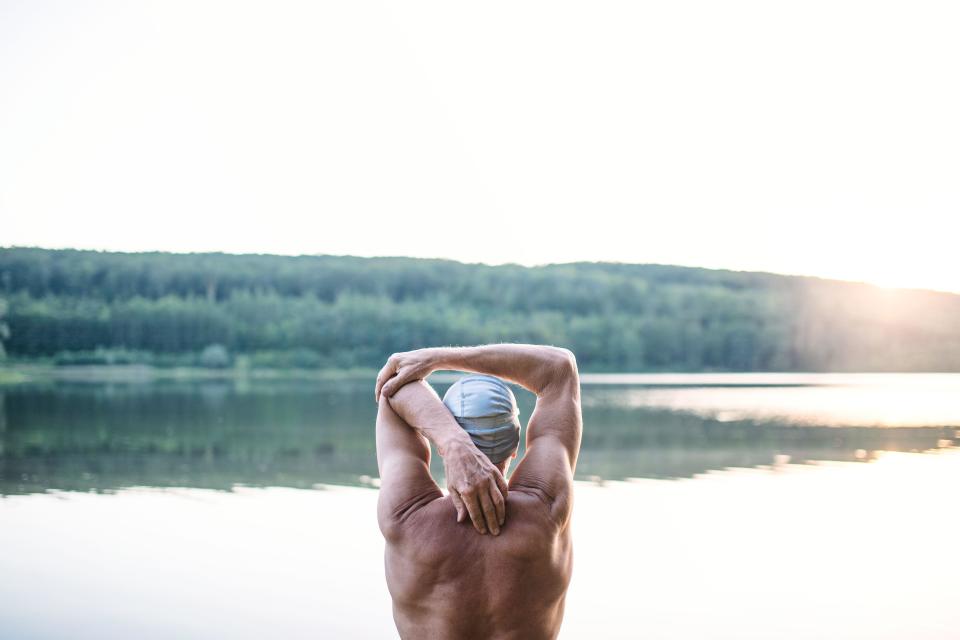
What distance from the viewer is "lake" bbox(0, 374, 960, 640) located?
584 cm

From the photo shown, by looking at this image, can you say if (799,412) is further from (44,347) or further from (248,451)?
(44,347)

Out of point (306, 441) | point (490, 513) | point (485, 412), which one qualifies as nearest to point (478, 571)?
point (490, 513)

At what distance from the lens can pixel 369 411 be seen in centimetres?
2755

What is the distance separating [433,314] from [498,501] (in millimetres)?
92063

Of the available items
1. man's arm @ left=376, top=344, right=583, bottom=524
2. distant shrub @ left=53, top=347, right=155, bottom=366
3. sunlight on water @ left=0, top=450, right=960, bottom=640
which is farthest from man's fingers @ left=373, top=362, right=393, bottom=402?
distant shrub @ left=53, top=347, right=155, bottom=366

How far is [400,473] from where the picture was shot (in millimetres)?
1440

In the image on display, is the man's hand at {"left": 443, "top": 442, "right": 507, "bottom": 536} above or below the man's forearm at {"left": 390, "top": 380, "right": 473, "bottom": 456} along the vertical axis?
below

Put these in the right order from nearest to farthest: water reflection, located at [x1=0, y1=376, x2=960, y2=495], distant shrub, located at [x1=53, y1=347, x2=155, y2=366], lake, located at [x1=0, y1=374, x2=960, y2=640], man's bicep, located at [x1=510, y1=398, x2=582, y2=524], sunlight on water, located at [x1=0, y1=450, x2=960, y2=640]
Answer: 1. man's bicep, located at [x1=510, y1=398, x2=582, y2=524]
2. sunlight on water, located at [x1=0, y1=450, x2=960, y2=640]
3. lake, located at [x1=0, y1=374, x2=960, y2=640]
4. water reflection, located at [x1=0, y1=376, x2=960, y2=495]
5. distant shrub, located at [x1=53, y1=347, x2=155, y2=366]

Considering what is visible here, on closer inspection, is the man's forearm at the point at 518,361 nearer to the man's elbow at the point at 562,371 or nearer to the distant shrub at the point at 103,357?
the man's elbow at the point at 562,371

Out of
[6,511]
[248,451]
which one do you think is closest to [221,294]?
[248,451]

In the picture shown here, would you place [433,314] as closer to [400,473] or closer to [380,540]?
[380,540]

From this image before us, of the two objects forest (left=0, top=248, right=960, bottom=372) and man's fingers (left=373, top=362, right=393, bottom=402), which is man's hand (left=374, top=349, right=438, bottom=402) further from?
forest (left=0, top=248, right=960, bottom=372)

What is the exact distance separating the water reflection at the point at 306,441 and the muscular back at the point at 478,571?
10657 millimetres

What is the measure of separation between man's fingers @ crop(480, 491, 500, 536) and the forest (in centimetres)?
7968
